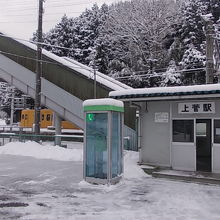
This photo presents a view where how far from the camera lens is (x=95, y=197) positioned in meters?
9.28

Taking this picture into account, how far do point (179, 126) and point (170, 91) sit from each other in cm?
157

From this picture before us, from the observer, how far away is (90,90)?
2336cm

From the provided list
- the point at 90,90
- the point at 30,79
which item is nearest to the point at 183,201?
the point at 90,90

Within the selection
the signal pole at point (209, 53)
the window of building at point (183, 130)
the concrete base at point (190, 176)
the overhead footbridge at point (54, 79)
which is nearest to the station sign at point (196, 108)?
the window of building at point (183, 130)

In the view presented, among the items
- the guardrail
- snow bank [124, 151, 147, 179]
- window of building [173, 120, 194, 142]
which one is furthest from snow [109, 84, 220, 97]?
the guardrail

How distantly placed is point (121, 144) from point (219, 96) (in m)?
3.73

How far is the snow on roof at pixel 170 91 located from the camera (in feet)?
39.8

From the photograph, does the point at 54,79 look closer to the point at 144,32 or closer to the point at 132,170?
the point at 132,170

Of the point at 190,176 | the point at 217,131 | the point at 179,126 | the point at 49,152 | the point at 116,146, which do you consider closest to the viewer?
the point at 116,146

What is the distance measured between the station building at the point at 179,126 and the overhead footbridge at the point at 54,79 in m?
8.34

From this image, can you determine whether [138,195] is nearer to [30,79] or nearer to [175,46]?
[30,79]

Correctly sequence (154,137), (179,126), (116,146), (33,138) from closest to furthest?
(116,146)
(179,126)
(154,137)
(33,138)

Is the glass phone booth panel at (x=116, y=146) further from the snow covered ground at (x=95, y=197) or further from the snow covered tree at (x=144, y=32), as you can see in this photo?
the snow covered tree at (x=144, y=32)

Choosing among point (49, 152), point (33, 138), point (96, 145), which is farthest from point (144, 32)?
point (96, 145)
